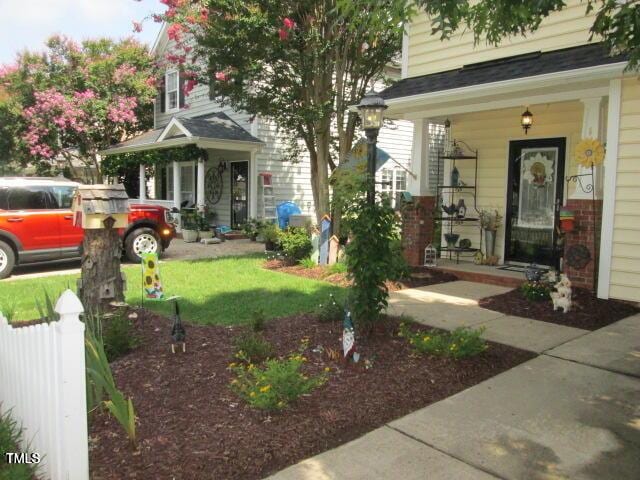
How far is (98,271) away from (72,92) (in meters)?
17.4

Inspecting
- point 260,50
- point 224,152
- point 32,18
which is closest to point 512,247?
point 260,50

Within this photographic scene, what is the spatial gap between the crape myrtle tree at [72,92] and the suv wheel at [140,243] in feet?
35.4

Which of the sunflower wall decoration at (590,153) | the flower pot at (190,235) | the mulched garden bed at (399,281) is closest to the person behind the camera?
the sunflower wall decoration at (590,153)

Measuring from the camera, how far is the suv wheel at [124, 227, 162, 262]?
10570 millimetres

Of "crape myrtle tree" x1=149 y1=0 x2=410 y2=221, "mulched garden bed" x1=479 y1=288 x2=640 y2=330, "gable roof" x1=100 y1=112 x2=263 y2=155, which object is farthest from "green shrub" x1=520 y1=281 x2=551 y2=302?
"gable roof" x1=100 y1=112 x2=263 y2=155

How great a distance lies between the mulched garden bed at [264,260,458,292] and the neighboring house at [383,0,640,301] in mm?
533

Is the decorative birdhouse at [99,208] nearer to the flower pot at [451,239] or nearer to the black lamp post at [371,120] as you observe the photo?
the black lamp post at [371,120]

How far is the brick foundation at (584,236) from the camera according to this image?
7.03 metres

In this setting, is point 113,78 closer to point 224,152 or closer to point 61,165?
point 61,165

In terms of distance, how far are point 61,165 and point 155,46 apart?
686 cm

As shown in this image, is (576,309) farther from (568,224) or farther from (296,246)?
(296,246)

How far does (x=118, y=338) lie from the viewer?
466 cm

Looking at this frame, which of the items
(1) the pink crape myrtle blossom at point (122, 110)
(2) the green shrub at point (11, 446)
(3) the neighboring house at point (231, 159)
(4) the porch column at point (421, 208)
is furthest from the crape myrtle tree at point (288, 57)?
(1) the pink crape myrtle blossom at point (122, 110)

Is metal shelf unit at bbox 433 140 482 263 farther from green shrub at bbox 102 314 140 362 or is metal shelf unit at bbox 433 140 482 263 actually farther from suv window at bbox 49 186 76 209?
suv window at bbox 49 186 76 209
